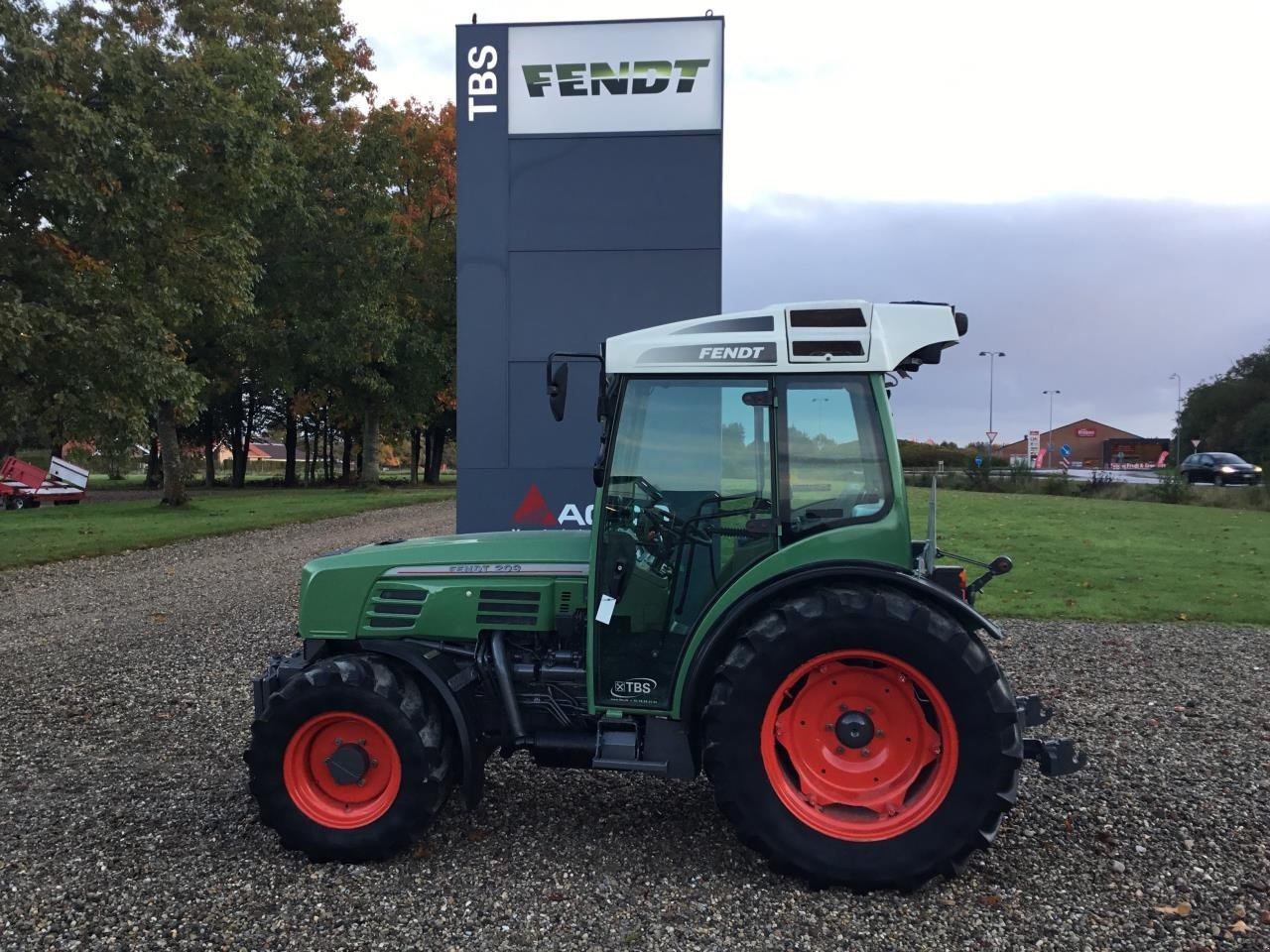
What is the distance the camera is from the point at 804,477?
390cm

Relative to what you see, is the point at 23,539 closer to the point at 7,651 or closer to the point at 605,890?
the point at 7,651

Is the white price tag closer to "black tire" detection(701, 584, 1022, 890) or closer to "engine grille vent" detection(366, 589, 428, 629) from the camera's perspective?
"black tire" detection(701, 584, 1022, 890)

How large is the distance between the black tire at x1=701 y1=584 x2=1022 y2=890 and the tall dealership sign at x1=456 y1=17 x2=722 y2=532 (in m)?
4.39

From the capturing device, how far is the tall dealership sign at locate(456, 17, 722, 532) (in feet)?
25.9

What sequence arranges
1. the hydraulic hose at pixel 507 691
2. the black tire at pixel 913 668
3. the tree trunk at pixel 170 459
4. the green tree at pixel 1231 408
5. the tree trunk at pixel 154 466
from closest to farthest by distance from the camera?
the black tire at pixel 913 668 → the hydraulic hose at pixel 507 691 → the tree trunk at pixel 170 459 → the tree trunk at pixel 154 466 → the green tree at pixel 1231 408

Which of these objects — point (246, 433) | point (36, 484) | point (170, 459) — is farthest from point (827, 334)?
point (246, 433)

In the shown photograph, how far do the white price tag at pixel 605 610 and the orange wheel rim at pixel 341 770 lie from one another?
1.02 m

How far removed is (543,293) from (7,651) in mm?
5739

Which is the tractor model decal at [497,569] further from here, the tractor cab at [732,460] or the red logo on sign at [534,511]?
the red logo on sign at [534,511]

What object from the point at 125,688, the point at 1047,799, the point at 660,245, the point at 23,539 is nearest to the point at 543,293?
the point at 660,245

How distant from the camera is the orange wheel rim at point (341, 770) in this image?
3990 mm

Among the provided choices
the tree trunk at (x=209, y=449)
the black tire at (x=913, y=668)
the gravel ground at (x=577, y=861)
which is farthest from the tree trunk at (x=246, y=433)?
the black tire at (x=913, y=668)

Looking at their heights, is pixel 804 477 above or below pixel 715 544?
above

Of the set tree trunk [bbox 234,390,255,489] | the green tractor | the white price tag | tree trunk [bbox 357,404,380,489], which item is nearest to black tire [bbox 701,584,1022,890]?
the green tractor
